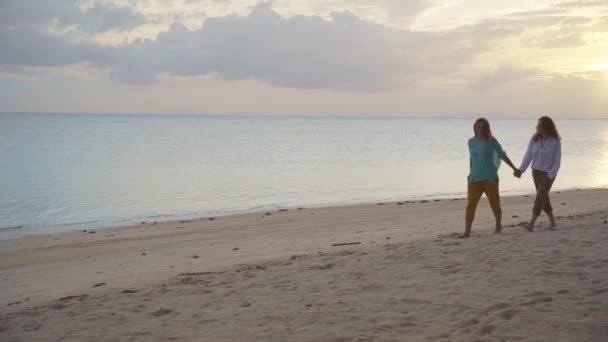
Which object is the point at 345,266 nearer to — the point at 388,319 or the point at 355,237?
the point at 388,319

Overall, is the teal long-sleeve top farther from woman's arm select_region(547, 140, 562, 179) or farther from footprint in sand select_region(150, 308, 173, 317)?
footprint in sand select_region(150, 308, 173, 317)

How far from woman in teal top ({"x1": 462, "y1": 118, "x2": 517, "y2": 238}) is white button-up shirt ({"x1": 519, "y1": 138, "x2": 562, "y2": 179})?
503mm

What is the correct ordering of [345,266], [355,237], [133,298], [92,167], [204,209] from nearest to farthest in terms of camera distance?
[133,298] → [345,266] → [355,237] → [204,209] → [92,167]

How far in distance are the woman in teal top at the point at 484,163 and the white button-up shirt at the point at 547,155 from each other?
1.65ft

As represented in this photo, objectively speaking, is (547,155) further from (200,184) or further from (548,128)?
(200,184)

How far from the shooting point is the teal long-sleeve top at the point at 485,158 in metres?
9.07

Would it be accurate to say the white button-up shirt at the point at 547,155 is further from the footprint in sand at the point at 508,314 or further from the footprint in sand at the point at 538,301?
the footprint in sand at the point at 508,314

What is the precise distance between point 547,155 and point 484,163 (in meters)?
1.10

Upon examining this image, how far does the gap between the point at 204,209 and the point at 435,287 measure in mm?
13805

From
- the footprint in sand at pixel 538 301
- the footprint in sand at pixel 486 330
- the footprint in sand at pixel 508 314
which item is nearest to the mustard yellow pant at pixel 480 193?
the footprint in sand at pixel 538 301

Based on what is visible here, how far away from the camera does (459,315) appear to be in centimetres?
530

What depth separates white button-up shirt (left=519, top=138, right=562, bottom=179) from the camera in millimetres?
9266

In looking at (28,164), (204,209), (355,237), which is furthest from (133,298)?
(28,164)

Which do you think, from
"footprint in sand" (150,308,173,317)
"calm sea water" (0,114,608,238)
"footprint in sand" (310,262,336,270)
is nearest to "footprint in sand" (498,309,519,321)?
"footprint in sand" (310,262,336,270)
